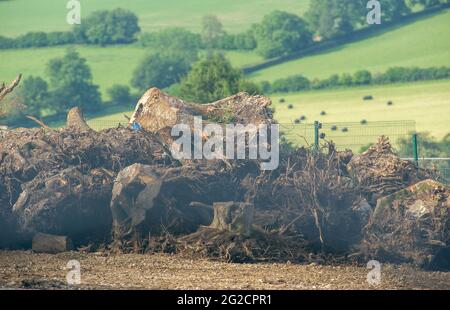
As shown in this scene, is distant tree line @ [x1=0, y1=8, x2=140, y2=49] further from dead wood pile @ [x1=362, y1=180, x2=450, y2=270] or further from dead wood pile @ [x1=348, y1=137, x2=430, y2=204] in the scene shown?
dead wood pile @ [x1=362, y1=180, x2=450, y2=270]

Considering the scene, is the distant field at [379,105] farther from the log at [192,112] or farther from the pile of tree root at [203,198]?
the pile of tree root at [203,198]

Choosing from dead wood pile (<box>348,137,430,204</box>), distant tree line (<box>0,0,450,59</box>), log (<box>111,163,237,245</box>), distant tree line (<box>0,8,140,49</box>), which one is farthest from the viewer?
distant tree line (<box>0,8,140,49</box>)

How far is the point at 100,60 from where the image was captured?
196ft

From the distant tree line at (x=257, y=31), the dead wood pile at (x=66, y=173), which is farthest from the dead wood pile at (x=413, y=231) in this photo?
the distant tree line at (x=257, y=31)

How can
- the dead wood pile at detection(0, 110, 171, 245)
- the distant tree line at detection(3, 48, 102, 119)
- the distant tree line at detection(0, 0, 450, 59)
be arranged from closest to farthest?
the dead wood pile at detection(0, 110, 171, 245)
the distant tree line at detection(3, 48, 102, 119)
the distant tree line at detection(0, 0, 450, 59)

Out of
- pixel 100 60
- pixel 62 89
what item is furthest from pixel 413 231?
pixel 100 60

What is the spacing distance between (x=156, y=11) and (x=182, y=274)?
65019 millimetres

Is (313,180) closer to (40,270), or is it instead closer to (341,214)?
(341,214)

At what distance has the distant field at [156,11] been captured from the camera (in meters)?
68.0

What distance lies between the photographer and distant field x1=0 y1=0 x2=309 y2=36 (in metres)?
68.0

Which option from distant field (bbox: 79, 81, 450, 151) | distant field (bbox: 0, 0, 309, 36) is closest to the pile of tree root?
distant field (bbox: 79, 81, 450, 151)

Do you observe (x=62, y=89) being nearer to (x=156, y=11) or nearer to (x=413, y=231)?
(x=156, y=11)

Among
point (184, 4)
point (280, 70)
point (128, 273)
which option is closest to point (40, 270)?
point (128, 273)

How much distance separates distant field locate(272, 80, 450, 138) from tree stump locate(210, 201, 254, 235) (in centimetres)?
3063
